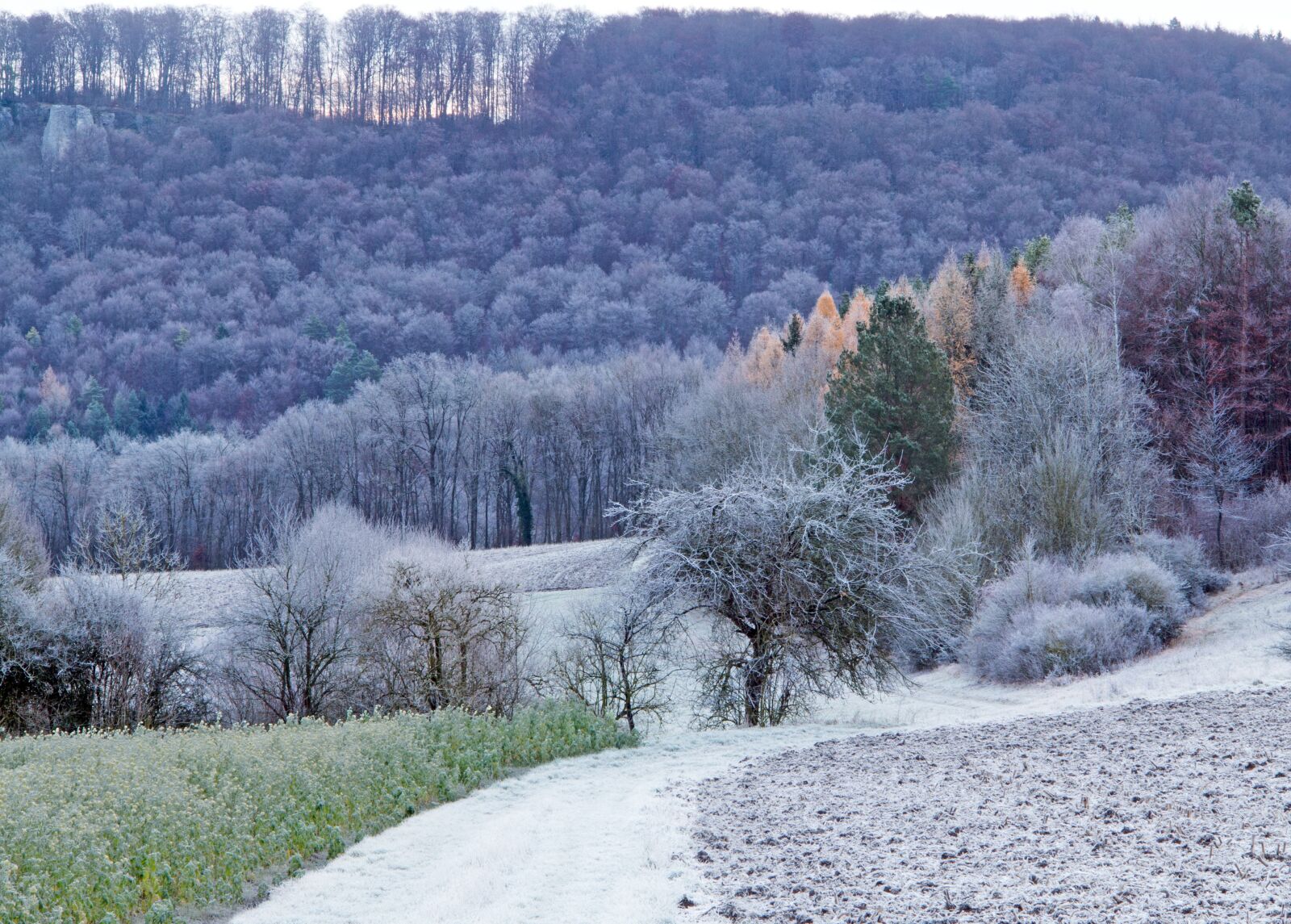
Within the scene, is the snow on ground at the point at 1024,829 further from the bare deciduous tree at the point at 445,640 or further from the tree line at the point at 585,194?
the tree line at the point at 585,194

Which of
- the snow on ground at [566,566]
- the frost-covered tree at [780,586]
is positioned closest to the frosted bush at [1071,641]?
the frost-covered tree at [780,586]

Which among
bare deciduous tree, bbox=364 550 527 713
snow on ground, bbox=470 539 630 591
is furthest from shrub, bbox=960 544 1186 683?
snow on ground, bbox=470 539 630 591

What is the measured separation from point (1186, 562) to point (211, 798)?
980 inches

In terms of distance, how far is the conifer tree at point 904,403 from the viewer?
35.2m

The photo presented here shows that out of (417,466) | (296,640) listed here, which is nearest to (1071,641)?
(296,640)

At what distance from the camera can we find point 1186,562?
28469 millimetres

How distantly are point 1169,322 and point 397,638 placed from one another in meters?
30.6

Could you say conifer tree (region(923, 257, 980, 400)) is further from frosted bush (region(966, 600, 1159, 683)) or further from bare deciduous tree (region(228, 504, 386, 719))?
bare deciduous tree (region(228, 504, 386, 719))

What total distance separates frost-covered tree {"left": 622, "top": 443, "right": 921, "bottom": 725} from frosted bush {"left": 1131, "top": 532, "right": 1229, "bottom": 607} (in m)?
11.7

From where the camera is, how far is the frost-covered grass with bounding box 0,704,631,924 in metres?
8.91

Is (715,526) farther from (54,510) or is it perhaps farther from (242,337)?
(242,337)

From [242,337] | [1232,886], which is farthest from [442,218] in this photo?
[1232,886]

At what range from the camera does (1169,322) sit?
40.5 m

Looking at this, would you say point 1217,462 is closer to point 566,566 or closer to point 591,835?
point 566,566
